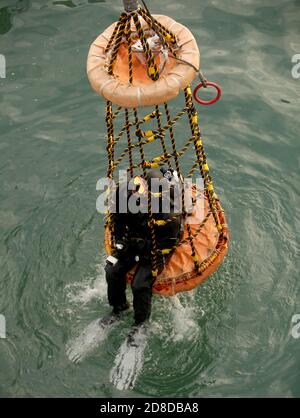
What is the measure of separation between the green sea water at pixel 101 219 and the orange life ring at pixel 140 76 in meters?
3.05

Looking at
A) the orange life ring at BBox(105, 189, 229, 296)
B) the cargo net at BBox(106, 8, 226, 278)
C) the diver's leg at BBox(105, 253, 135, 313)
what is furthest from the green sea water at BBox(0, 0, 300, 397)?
the cargo net at BBox(106, 8, 226, 278)

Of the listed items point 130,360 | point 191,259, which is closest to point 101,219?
point 191,259

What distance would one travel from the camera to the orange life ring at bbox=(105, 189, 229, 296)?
614 centimetres

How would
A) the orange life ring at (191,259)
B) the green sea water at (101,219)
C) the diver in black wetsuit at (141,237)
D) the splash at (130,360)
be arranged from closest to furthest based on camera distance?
1. the diver in black wetsuit at (141,237)
2. the orange life ring at (191,259)
3. the splash at (130,360)
4. the green sea water at (101,219)

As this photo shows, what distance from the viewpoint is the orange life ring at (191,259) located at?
6141 mm

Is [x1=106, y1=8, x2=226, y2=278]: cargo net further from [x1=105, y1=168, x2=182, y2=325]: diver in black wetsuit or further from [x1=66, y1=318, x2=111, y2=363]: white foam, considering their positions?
[x1=66, y1=318, x2=111, y2=363]: white foam

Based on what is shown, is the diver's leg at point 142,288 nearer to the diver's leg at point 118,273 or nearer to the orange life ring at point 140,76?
the diver's leg at point 118,273

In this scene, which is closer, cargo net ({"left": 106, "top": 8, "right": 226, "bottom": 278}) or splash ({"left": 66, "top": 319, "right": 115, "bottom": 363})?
cargo net ({"left": 106, "top": 8, "right": 226, "bottom": 278})

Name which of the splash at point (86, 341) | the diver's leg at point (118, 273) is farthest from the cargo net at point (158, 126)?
the splash at point (86, 341)

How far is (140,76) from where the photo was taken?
207 inches

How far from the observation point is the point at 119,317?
6.75 meters

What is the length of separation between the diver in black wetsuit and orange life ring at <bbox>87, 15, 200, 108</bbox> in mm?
1016

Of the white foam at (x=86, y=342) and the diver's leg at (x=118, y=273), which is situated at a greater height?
the diver's leg at (x=118, y=273)

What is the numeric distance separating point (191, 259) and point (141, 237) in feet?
2.27
